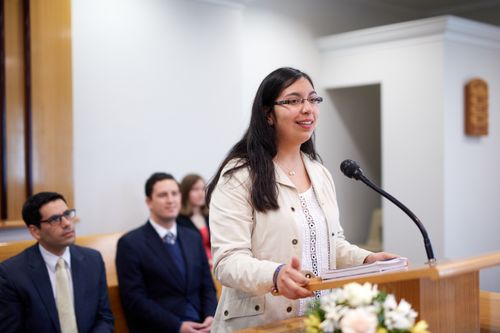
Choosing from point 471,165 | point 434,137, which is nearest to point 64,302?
point 434,137

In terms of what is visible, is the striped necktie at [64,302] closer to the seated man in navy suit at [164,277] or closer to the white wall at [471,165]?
the seated man in navy suit at [164,277]

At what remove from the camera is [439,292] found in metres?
1.59

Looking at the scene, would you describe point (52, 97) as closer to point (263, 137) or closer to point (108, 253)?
point (108, 253)

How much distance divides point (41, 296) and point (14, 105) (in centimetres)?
149

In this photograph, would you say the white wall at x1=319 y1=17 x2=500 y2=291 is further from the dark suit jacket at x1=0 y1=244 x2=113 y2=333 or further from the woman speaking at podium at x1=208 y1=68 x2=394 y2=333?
the woman speaking at podium at x1=208 y1=68 x2=394 y2=333

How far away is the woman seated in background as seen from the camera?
15.2ft

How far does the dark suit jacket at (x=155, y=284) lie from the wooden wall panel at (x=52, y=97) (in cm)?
77

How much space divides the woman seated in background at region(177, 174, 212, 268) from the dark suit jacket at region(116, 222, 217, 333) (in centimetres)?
88

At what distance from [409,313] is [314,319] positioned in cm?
19

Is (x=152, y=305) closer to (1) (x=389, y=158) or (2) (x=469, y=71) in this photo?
(1) (x=389, y=158)

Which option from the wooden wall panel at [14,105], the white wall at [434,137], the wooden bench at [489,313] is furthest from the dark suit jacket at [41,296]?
the white wall at [434,137]

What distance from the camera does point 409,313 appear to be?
134cm

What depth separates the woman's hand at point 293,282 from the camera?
5.25 ft

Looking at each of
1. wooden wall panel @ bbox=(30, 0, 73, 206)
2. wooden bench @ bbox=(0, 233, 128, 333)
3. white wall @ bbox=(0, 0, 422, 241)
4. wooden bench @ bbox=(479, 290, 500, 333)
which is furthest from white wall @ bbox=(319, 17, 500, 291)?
wooden bench @ bbox=(479, 290, 500, 333)
